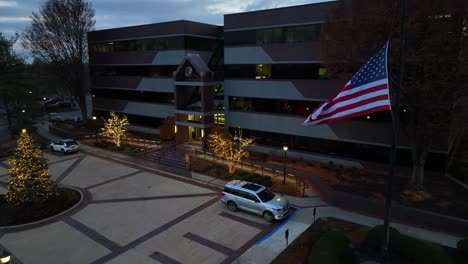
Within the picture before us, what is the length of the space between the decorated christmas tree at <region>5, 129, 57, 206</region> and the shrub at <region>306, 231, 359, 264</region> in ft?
60.0

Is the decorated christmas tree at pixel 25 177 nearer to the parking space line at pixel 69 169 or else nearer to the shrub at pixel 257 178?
the parking space line at pixel 69 169

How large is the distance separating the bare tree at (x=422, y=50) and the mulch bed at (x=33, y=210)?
21.2m

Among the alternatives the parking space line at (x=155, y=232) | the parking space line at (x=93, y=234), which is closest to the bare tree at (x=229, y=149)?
the parking space line at (x=155, y=232)

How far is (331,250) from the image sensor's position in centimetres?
1365

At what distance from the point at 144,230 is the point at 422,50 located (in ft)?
61.8

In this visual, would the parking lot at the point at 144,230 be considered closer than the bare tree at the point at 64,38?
Yes

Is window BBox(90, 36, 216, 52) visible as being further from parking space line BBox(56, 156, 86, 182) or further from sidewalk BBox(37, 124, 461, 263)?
sidewalk BBox(37, 124, 461, 263)

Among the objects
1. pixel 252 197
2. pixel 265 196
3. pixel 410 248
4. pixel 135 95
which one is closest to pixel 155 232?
pixel 252 197

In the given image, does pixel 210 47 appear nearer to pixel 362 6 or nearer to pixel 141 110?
pixel 141 110

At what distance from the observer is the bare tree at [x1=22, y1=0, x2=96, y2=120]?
142 feet

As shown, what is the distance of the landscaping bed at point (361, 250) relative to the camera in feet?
43.7

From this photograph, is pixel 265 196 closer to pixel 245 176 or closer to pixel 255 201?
pixel 255 201

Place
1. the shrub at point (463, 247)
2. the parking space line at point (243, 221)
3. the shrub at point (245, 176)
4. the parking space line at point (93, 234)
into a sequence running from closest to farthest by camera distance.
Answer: the shrub at point (463, 247), the parking space line at point (93, 234), the parking space line at point (243, 221), the shrub at point (245, 176)

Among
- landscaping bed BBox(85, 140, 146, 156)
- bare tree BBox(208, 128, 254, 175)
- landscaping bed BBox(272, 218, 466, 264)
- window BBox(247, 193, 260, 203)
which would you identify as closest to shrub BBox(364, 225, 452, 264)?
landscaping bed BBox(272, 218, 466, 264)
